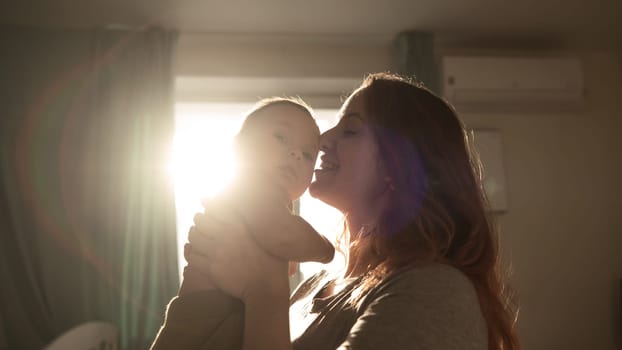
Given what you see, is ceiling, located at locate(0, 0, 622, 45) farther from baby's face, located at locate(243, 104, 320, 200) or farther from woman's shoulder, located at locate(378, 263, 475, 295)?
woman's shoulder, located at locate(378, 263, 475, 295)

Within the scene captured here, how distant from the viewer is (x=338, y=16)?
2.78 m

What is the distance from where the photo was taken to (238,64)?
3049 mm

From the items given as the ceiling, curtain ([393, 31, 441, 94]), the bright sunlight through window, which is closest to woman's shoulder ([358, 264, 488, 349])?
the bright sunlight through window

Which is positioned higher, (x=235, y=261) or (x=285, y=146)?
(x=285, y=146)

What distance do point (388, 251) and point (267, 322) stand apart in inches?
13.0

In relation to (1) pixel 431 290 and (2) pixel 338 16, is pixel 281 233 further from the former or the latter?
(2) pixel 338 16

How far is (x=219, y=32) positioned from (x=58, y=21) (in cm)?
90

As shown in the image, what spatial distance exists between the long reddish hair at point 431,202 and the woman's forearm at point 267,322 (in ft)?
0.62

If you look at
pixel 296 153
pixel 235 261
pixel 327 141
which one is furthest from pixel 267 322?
pixel 327 141

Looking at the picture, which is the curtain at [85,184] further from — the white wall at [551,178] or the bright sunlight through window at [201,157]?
the white wall at [551,178]

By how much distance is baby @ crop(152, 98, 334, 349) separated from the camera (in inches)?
33.4

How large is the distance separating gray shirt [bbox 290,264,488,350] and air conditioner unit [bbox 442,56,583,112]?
2.37m

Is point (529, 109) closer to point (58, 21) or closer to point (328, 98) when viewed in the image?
point (328, 98)

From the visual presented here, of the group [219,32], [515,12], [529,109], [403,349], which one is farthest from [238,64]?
[403,349]
